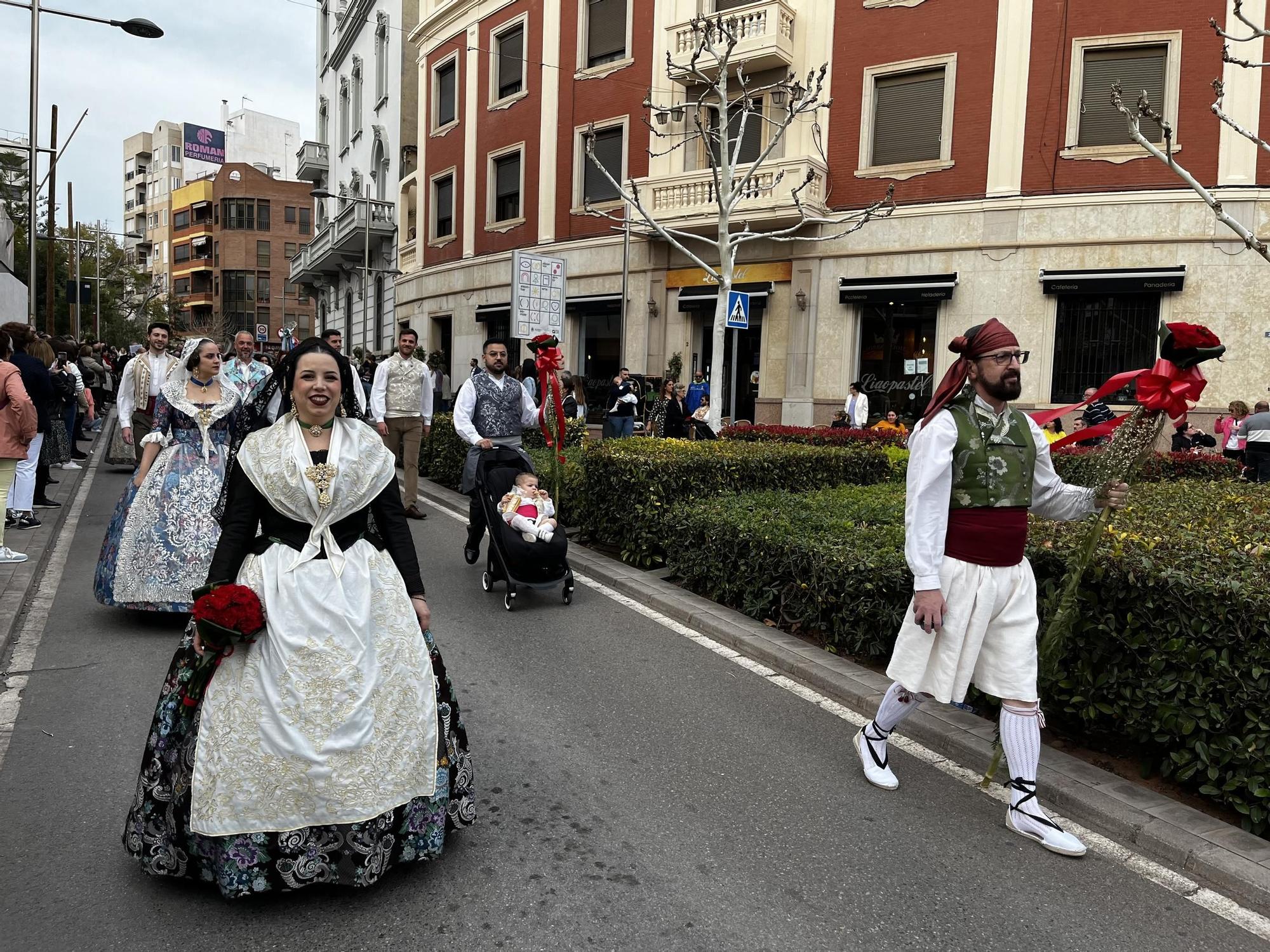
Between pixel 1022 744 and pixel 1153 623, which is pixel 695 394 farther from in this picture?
pixel 1022 744

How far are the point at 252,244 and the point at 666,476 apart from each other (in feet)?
273

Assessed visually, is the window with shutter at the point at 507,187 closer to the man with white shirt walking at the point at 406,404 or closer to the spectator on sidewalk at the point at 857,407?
the spectator on sidewalk at the point at 857,407

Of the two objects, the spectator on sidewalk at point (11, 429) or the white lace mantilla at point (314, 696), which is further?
the spectator on sidewalk at point (11, 429)

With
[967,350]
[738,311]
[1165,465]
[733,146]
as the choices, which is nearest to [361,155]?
[733,146]

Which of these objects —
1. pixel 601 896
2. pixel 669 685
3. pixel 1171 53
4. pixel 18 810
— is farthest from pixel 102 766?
pixel 1171 53

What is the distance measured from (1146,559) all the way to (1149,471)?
8.83 metres

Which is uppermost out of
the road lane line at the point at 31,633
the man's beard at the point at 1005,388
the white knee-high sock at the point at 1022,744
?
the man's beard at the point at 1005,388

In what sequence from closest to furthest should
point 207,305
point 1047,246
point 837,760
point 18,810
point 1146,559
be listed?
point 18,810
point 1146,559
point 837,760
point 1047,246
point 207,305

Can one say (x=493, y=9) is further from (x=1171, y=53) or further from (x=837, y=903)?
(x=837, y=903)

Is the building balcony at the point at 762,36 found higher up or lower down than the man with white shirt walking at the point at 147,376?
higher up

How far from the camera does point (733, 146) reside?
74.6ft

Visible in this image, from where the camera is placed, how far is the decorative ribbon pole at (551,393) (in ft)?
31.0

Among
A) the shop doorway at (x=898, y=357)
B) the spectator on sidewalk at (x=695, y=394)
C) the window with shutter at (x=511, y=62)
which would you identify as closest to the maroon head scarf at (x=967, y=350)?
the spectator on sidewalk at (x=695, y=394)

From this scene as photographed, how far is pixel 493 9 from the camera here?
2848 centimetres
